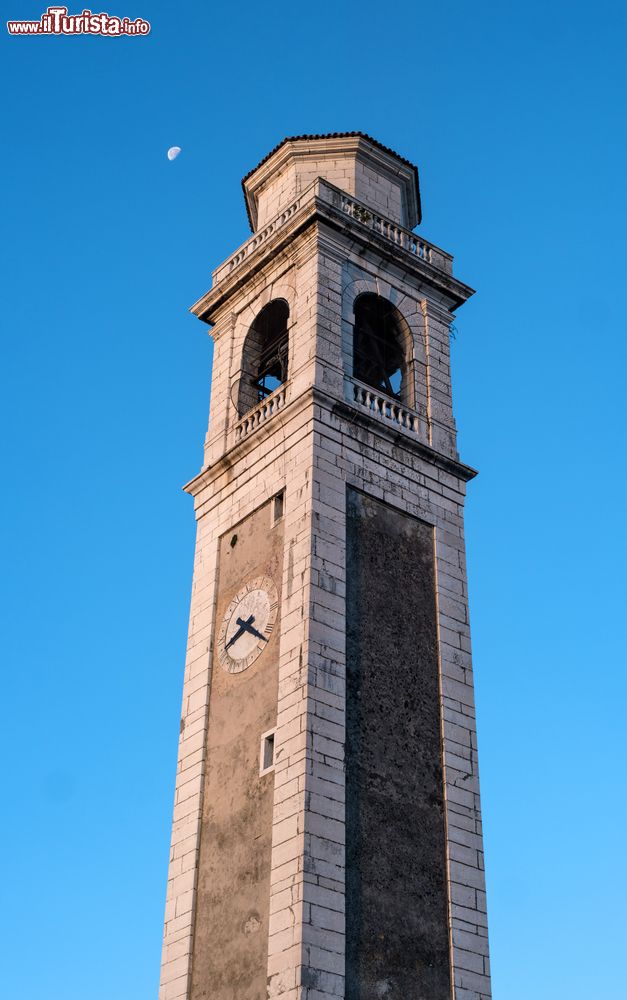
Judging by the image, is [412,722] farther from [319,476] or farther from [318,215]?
[318,215]

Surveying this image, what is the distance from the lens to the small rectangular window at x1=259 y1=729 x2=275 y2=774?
949 inches

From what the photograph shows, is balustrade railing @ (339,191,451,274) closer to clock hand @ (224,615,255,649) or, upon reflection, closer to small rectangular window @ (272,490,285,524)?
small rectangular window @ (272,490,285,524)

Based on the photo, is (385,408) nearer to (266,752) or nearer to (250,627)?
(250,627)

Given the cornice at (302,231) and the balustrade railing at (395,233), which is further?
the balustrade railing at (395,233)

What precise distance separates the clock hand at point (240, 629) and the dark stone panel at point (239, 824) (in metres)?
0.58

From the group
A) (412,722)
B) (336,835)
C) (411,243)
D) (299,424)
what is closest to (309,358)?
(299,424)

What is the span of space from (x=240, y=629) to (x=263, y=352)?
8.24 m

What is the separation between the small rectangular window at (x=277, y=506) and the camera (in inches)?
1069

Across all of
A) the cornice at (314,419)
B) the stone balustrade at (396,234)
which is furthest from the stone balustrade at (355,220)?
the cornice at (314,419)

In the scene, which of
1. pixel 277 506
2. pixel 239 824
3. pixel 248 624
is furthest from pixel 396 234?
pixel 239 824

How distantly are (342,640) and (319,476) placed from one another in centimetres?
354

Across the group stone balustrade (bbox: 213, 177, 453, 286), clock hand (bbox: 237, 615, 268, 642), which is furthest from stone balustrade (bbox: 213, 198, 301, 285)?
clock hand (bbox: 237, 615, 268, 642)

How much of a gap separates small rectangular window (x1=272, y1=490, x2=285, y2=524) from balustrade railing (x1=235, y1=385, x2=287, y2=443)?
7.17 ft

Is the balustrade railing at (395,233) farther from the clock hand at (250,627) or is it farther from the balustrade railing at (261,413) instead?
the clock hand at (250,627)
